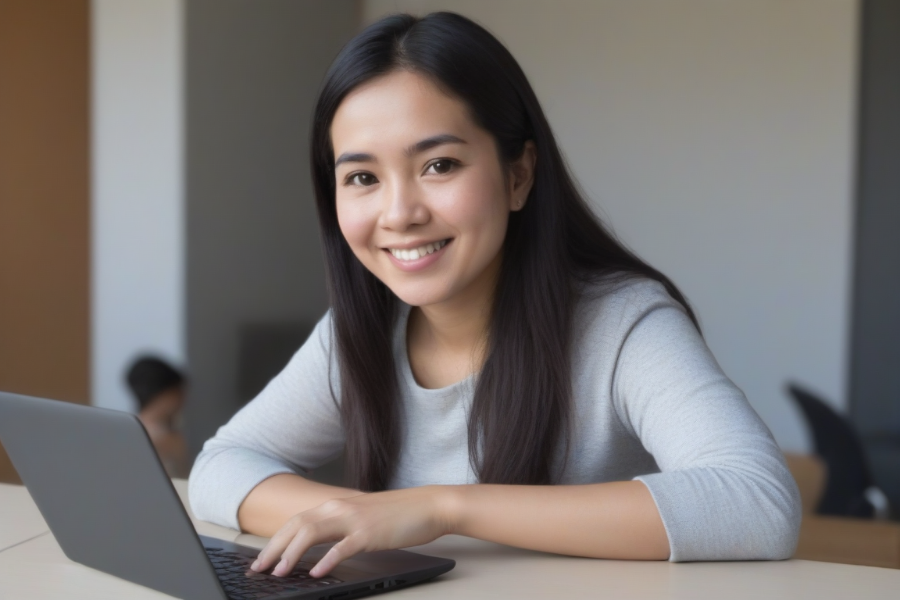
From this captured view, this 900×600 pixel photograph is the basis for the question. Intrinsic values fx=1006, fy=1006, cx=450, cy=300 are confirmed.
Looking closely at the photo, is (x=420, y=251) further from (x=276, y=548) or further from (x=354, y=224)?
(x=276, y=548)

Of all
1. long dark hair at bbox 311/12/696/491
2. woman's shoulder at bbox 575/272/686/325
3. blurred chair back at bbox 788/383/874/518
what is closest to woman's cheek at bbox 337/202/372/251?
long dark hair at bbox 311/12/696/491

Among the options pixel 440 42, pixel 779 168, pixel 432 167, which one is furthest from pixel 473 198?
pixel 779 168

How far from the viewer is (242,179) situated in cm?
412

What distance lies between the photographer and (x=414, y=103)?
47.6 inches

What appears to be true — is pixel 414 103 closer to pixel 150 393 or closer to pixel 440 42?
pixel 440 42

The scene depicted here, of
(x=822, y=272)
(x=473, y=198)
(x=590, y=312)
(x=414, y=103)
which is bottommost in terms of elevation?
(x=822, y=272)

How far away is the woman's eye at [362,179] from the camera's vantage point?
125 centimetres

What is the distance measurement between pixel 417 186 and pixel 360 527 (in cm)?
45

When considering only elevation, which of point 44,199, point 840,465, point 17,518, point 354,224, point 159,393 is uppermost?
point 354,224

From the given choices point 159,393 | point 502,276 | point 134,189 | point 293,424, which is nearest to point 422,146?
point 502,276

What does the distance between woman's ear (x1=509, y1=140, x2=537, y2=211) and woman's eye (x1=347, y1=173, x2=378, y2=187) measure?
0.62 ft

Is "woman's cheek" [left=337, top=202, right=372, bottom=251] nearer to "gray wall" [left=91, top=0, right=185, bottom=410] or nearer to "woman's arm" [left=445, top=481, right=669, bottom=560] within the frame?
"woman's arm" [left=445, top=481, right=669, bottom=560]

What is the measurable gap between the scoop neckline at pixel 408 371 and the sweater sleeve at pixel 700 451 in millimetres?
220

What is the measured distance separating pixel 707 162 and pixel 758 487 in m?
3.51
